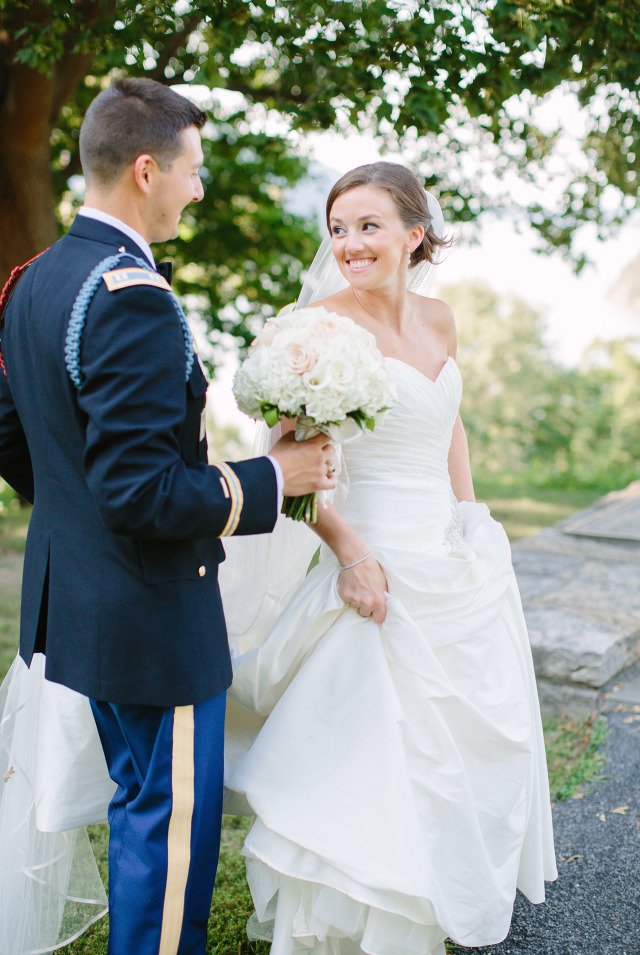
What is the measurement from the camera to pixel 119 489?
5.43 ft

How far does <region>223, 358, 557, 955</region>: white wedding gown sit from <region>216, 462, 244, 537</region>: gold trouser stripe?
735 millimetres

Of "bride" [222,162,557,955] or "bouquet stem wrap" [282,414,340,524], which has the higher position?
"bouquet stem wrap" [282,414,340,524]

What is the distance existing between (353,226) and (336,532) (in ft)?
3.28

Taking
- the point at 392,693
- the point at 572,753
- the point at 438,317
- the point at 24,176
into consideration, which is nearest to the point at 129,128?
the point at 438,317

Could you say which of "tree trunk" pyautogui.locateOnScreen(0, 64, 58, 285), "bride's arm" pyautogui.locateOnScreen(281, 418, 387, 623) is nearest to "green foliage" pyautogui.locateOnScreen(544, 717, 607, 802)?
"bride's arm" pyautogui.locateOnScreen(281, 418, 387, 623)

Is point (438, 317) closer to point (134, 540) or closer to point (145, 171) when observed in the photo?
point (145, 171)

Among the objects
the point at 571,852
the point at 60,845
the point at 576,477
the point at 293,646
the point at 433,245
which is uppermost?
the point at 433,245

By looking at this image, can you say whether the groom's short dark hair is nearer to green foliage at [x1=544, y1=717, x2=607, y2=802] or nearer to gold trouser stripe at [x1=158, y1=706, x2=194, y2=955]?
gold trouser stripe at [x1=158, y1=706, x2=194, y2=955]

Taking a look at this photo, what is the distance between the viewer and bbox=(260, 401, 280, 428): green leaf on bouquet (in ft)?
6.57

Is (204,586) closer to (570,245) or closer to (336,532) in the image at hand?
(336,532)

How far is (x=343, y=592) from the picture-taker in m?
2.44

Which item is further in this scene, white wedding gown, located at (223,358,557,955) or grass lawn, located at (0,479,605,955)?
grass lawn, located at (0,479,605,955)

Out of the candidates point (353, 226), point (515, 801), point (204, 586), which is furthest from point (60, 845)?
point (353, 226)

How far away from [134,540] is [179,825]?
728 millimetres
